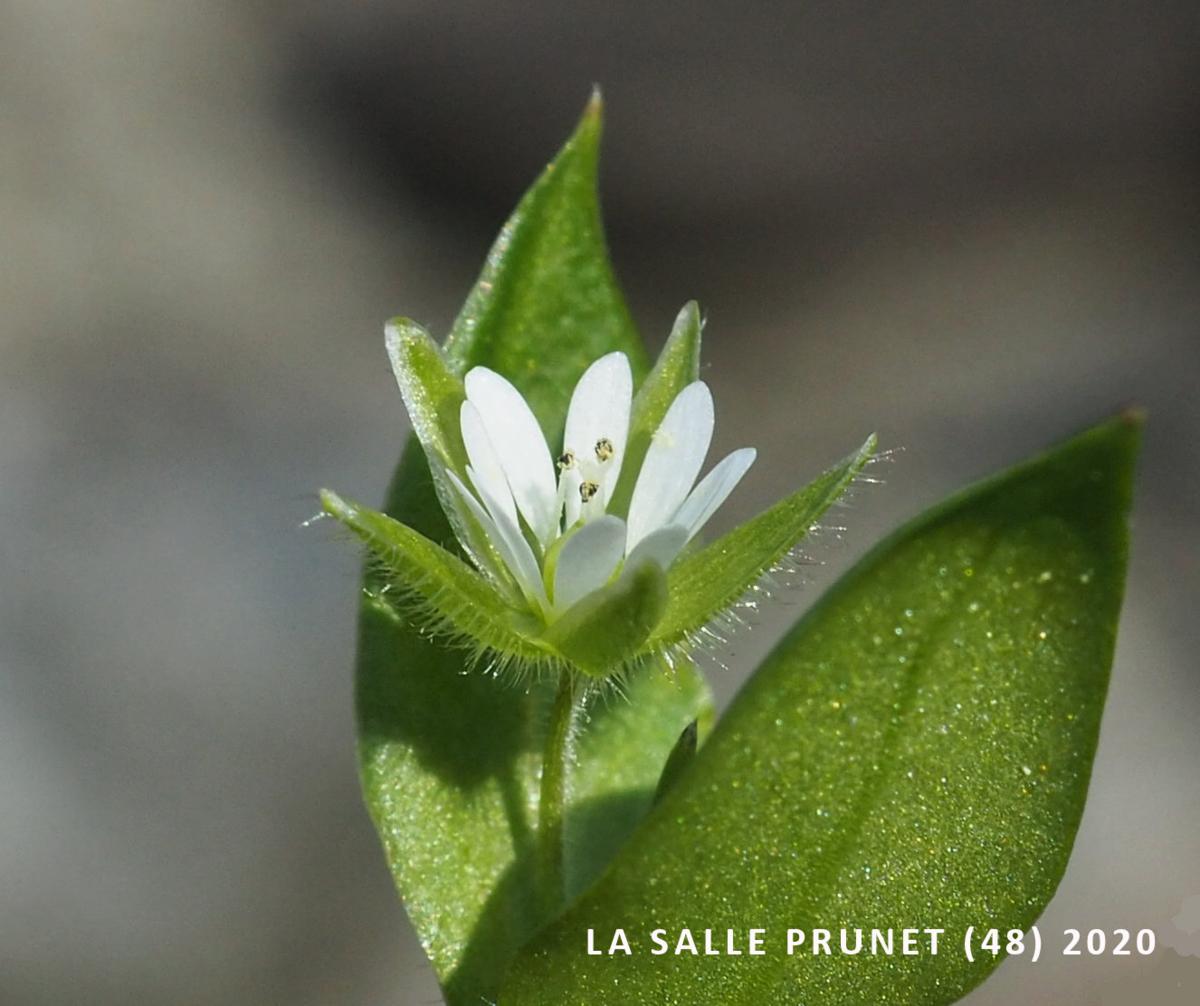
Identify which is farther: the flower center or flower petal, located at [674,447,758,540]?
the flower center

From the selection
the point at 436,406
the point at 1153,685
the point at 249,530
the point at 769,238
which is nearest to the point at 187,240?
the point at 249,530

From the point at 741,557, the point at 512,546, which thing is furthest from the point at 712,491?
the point at 512,546

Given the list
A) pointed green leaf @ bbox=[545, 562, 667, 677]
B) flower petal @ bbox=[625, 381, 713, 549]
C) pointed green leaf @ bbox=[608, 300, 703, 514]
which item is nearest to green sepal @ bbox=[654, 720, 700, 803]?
pointed green leaf @ bbox=[545, 562, 667, 677]

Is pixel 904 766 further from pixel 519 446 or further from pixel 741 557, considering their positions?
pixel 519 446

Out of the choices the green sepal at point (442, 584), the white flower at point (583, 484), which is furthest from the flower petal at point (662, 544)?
the green sepal at point (442, 584)

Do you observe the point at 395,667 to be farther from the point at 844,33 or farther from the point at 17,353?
the point at 844,33

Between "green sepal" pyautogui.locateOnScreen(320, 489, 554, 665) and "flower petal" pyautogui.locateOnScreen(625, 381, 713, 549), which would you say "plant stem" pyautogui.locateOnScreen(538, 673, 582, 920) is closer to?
"green sepal" pyautogui.locateOnScreen(320, 489, 554, 665)
